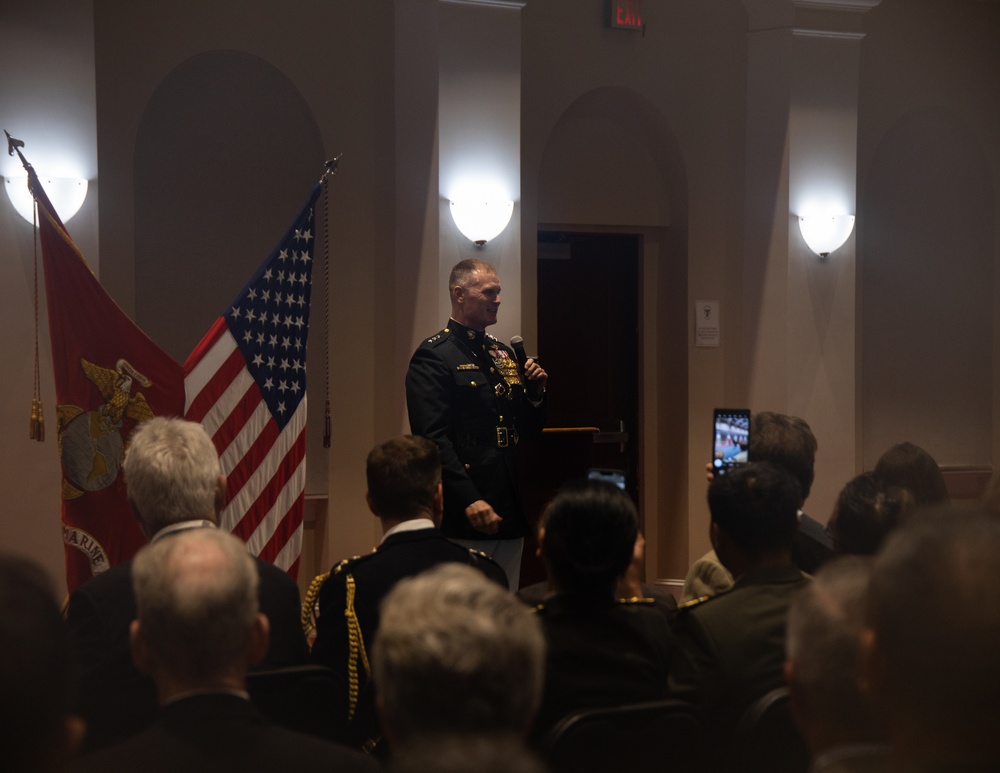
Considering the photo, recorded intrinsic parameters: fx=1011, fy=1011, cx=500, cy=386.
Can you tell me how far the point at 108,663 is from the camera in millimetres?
1969

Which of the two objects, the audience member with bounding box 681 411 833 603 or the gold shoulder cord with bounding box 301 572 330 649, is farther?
the audience member with bounding box 681 411 833 603

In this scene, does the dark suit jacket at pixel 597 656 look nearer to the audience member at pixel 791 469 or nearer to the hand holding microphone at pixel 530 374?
the audience member at pixel 791 469

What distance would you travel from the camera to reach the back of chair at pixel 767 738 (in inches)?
66.7

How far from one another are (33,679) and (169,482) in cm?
117

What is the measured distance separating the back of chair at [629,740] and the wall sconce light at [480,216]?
3.20 meters

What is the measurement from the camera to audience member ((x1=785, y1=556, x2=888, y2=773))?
49.3 inches

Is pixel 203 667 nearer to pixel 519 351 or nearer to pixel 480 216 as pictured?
pixel 519 351

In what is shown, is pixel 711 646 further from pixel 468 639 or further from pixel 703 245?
pixel 703 245

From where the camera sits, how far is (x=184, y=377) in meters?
3.58

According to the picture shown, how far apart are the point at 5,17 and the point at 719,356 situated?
372 centimetres

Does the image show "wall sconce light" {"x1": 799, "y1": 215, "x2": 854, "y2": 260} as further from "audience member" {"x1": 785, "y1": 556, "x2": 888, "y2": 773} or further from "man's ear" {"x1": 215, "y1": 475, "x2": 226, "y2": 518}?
"audience member" {"x1": 785, "y1": 556, "x2": 888, "y2": 773}

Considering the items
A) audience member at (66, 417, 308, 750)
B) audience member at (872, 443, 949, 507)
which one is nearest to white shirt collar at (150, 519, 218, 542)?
audience member at (66, 417, 308, 750)

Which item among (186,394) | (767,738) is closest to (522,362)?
(186,394)

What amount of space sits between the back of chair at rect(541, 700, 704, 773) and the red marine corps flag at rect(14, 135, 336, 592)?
2.24 m
